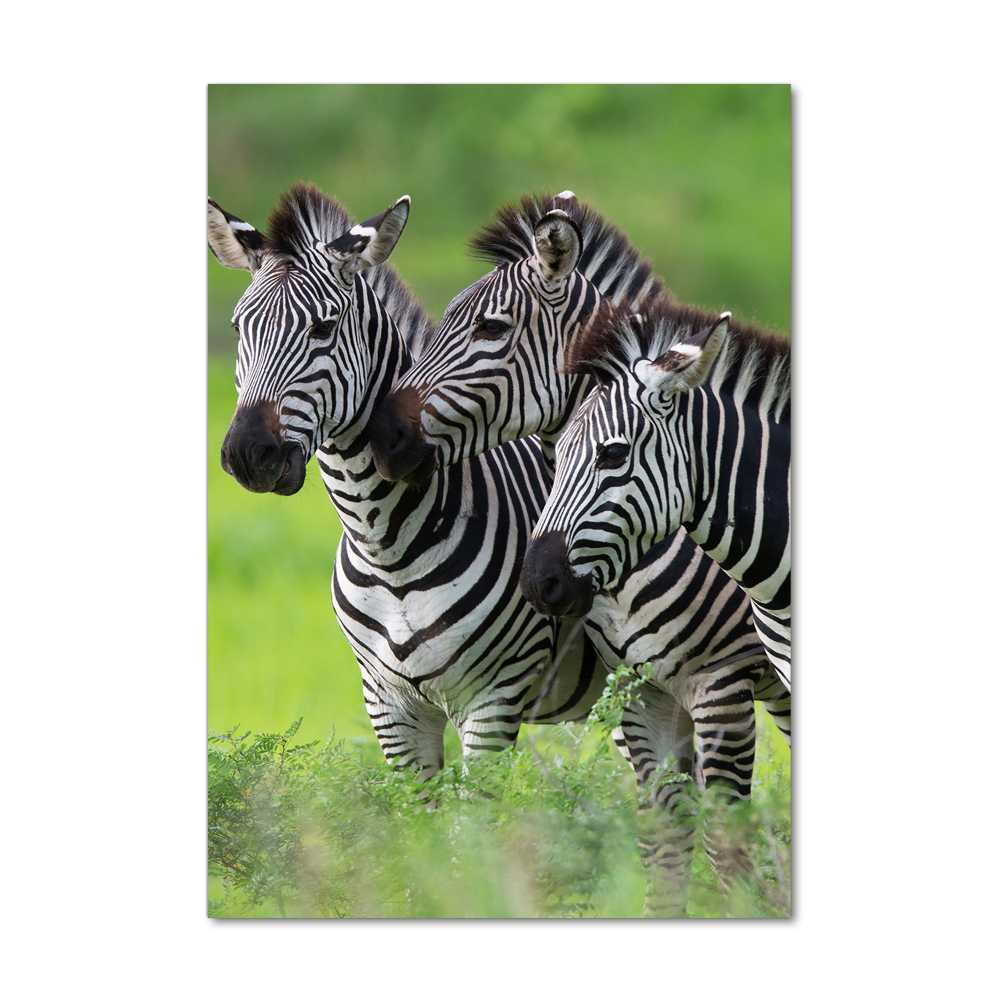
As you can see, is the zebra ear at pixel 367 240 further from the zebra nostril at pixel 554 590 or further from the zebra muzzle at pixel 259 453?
the zebra nostril at pixel 554 590

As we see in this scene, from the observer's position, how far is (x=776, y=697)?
11.6 ft

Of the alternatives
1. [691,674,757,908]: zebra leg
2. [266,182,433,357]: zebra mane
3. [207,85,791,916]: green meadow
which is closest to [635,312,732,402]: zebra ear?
[207,85,791,916]: green meadow

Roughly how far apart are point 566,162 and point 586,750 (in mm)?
2172

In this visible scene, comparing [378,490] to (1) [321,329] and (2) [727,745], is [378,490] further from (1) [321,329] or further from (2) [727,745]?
(2) [727,745]

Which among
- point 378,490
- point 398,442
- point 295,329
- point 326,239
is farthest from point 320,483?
point 326,239

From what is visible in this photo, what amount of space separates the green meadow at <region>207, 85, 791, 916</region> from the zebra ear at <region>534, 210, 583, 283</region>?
43cm

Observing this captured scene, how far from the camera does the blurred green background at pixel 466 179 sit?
11.6 feet

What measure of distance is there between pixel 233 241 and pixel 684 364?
1.42 m

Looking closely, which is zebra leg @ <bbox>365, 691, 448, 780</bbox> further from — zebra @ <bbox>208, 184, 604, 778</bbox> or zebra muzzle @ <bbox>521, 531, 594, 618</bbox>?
zebra muzzle @ <bbox>521, 531, 594, 618</bbox>

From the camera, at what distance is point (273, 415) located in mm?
3014

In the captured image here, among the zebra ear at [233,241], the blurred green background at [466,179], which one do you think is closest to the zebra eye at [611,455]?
the blurred green background at [466,179]

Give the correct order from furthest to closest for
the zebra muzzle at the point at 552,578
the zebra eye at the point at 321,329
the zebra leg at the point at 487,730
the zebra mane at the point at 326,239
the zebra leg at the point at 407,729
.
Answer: the zebra leg at the point at 407,729
the zebra leg at the point at 487,730
the zebra mane at the point at 326,239
the zebra eye at the point at 321,329
the zebra muzzle at the point at 552,578

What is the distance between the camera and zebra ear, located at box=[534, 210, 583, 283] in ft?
10.3

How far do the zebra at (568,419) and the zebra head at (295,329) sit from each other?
0.62 ft
